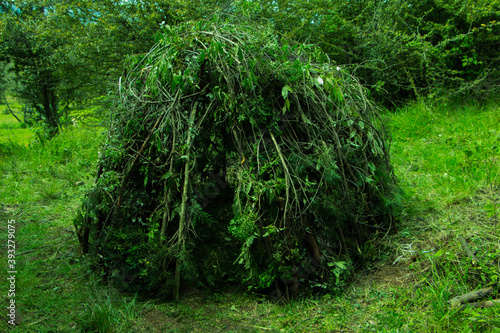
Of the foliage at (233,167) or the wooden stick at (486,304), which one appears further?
the foliage at (233,167)

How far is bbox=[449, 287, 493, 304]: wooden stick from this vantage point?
283cm

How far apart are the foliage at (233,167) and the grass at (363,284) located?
25cm

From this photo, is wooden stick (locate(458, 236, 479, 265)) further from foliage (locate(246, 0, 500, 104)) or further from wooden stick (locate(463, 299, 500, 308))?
foliage (locate(246, 0, 500, 104))

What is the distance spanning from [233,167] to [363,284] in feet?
5.23

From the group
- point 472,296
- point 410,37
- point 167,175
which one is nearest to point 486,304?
point 472,296

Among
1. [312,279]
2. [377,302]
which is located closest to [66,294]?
[312,279]

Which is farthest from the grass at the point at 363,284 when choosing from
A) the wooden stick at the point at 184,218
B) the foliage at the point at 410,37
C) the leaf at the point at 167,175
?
the foliage at the point at 410,37

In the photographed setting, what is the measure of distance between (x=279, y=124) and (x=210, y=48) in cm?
89

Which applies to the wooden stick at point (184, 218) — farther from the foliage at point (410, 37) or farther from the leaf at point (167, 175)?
the foliage at point (410, 37)

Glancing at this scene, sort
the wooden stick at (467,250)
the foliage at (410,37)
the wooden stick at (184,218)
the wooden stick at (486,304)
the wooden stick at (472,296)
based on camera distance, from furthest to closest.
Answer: the foliage at (410,37) → the wooden stick at (184,218) → the wooden stick at (467,250) → the wooden stick at (472,296) → the wooden stick at (486,304)

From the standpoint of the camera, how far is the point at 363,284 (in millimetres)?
3445

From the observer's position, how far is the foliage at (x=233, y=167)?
329 cm

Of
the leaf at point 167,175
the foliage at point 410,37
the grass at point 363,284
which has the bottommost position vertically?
the grass at point 363,284

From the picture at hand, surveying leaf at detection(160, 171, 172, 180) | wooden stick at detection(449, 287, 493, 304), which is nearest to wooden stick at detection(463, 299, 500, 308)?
wooden stick at detection(449, 287, 493, 304)
